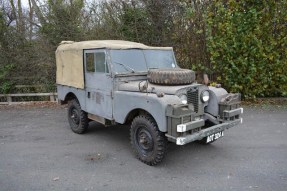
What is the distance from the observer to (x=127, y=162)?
4625 mm

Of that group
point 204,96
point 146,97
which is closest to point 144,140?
point 146,97

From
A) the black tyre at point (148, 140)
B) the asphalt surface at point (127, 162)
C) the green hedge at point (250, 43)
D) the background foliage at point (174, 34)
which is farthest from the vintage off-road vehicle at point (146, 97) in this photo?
the background foliage at point (174, 34)

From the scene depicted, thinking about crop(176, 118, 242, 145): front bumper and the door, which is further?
the door

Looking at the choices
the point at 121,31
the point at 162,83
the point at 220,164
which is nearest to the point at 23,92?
the point at 121,31

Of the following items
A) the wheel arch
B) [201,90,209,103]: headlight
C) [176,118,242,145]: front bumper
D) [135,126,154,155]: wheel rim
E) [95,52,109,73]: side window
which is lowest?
[135,126,154,155]: wheel rim

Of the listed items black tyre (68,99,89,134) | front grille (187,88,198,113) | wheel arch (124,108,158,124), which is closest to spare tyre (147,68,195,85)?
front grille (187,88,198,113)

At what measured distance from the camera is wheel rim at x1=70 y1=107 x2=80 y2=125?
Result: 631 cm

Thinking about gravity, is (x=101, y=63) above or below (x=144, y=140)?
above

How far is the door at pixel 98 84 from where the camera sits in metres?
5.08

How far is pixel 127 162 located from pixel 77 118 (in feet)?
7.36

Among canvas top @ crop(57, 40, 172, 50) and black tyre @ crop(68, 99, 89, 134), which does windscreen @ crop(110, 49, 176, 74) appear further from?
black tyre @ crop(68, 99, 89, 134)

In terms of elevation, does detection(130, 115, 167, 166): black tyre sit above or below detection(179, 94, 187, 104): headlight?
below

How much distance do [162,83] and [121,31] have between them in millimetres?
6549

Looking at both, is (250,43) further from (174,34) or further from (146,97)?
(146,97)
